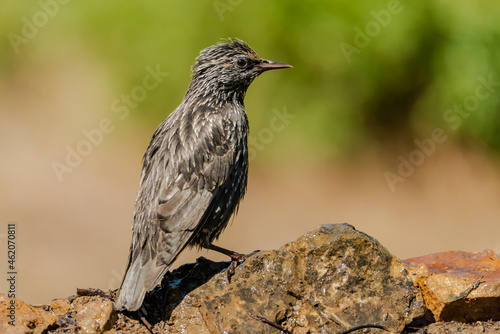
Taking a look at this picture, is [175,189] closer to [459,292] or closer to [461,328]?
[459,292]

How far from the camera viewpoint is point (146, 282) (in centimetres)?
496

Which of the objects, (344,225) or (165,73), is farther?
(165,73)

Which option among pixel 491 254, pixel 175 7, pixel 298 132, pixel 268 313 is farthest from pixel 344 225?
pixel 175 7

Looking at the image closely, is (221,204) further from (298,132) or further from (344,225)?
(298,132)

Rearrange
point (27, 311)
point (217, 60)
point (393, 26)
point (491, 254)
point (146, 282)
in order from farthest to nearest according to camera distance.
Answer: point (393, 26) < point (217, 60) < point (491, 254) < point (146, 282) < point (27, 311)

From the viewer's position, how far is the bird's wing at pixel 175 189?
16.7 ft

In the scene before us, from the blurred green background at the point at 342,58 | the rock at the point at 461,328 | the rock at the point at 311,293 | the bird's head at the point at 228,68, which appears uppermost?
the blurred green background at the point at 342,58

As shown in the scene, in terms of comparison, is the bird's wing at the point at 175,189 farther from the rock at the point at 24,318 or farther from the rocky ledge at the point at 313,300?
the rock at the point at 24,318

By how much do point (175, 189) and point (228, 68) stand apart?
1357 millimetres

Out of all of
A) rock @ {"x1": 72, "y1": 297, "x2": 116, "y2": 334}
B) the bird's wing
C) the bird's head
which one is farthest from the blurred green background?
rock @ {"x1": 72, "y1": 297, "x2": 116, "y2": 334}

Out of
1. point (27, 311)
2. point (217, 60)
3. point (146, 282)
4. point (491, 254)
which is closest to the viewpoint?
point (27, 311)

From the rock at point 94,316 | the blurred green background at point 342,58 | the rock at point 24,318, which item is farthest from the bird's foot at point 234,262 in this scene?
the blurred green background at point 342,58

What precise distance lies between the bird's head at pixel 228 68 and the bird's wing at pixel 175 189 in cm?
31

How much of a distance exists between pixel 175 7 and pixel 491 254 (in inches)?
267
